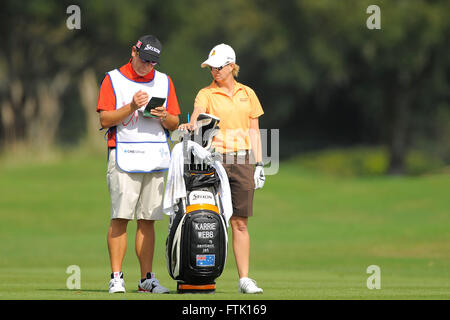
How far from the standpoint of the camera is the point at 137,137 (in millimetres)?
9094

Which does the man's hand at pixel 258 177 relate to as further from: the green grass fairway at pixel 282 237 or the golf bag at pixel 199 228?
the green grass fairway at pixel 282 237

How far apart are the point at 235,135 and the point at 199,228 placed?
1.06 m

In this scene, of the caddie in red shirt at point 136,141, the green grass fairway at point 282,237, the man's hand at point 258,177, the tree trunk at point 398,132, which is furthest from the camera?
the tree trunk at point 398,132

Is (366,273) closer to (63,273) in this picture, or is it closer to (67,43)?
(63,273)

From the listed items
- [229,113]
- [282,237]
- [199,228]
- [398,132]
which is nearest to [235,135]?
[229,113]

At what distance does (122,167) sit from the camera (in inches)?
356

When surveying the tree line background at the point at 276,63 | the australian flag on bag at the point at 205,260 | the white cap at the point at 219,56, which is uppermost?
the tree line background at the point at 276,63

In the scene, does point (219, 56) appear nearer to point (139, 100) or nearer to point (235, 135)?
point (235, 135)

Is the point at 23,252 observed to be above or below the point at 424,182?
below

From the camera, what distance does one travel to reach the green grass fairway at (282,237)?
34.0 feet

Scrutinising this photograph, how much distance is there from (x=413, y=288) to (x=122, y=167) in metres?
3.49

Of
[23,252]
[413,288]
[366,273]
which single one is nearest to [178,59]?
[23,252]

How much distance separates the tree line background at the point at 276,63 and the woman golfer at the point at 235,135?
2470 cm

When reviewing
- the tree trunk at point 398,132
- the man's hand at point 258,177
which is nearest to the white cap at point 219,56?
the man's hand at point 258,177
